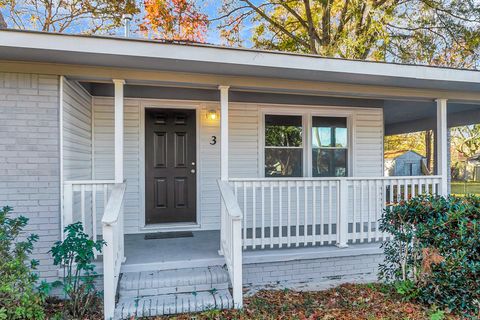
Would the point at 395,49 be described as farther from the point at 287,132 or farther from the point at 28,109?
the point at 28,109

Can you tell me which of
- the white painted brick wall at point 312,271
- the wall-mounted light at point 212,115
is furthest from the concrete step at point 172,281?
the wall-mounted light at point 212,115

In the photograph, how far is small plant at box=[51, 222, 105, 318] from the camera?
2.98 m

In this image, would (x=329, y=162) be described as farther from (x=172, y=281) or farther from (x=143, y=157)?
(x=172, y=281)

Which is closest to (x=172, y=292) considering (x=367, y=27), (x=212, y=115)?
(x=212, y=115)

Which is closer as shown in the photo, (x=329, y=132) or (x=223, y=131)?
(x=223, y=131)

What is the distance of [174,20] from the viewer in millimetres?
11055

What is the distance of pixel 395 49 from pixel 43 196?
35.5ft

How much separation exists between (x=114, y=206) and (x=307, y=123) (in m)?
3.69

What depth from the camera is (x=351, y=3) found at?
A: 9.89 meters

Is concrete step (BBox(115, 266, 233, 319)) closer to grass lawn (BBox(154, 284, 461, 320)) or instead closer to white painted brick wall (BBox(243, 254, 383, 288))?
grass lawn (BBox(154, 284, 461, 320))

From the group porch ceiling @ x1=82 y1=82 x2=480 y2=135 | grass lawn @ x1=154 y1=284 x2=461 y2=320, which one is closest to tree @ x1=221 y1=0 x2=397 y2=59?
porch ceiling @ x1=82 y1=82 x2=480 y2=135

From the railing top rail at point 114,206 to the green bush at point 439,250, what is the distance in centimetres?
288

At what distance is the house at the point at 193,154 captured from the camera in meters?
3.33

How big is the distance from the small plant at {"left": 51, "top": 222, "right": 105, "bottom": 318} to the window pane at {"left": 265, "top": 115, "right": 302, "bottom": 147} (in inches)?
133
